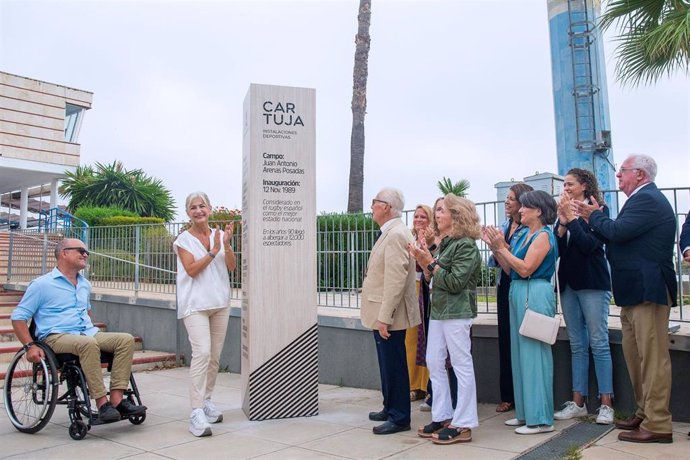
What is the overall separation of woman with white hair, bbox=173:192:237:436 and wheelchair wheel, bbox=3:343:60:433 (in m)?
1.02

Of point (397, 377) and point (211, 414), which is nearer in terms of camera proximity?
point (397, 377)

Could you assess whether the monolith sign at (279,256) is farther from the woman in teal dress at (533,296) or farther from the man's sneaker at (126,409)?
the woman in teal dress at (533,296)

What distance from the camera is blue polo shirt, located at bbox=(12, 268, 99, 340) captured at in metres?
4.84

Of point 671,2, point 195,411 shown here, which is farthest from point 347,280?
point 671,2

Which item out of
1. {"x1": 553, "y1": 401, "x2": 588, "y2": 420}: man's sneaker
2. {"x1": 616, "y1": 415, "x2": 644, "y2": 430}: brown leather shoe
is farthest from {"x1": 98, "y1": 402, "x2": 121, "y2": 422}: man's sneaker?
{"x1": 616, "y1": 415, "x2": 644, "y2": 430}: brown leather shoe

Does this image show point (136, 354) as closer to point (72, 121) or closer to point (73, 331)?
point (73, 331)

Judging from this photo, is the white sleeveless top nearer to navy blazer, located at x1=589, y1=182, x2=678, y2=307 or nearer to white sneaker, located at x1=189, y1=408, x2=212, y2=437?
white sneaker, located at x1=189, y1=408, x2=212, y2=437

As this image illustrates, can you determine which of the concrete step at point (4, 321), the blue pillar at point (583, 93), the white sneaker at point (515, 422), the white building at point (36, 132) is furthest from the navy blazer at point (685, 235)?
the white building at point (36, 132)

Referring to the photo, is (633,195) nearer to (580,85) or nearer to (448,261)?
(448,261)

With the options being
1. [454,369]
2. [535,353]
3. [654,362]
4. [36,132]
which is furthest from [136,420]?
[36,132]

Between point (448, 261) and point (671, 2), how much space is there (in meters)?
6.51

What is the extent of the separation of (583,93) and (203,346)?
67.2ft

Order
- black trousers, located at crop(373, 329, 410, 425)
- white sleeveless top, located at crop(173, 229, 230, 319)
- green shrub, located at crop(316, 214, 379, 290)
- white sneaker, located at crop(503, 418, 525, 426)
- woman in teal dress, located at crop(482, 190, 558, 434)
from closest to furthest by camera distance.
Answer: woman in teal dress, located at crop(482, 190, 558, 434) → black trousers, located at crop(373, 329, 410, 425) → white sneaker, located at crop(503, 418, 525, 426) → white sleeveless top, located at crop(173, 229, 230, 319) → green shrub, located at crop(316, 214, 379, 290)

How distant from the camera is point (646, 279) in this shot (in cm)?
416
